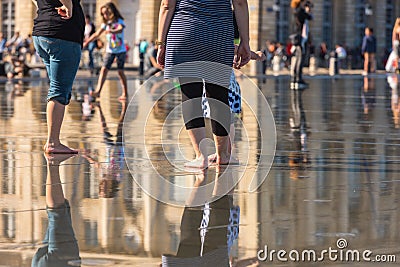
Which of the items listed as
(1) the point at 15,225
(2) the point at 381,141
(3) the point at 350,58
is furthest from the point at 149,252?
(3) the point at 350,58

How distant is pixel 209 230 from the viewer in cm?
630

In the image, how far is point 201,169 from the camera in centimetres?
909

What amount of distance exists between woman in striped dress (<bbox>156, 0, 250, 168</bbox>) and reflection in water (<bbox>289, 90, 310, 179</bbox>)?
2.01 feet

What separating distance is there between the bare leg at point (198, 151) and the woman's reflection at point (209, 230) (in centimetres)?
90

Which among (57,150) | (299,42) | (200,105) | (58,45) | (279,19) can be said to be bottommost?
(279,19)

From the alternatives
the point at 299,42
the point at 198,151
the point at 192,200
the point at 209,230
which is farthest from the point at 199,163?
the point at 299,42

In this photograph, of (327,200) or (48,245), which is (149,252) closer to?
(48,245)

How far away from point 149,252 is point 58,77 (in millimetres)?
4961

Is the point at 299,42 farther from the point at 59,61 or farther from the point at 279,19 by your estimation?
the point at 279,19

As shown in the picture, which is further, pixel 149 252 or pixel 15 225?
pixel 15 225

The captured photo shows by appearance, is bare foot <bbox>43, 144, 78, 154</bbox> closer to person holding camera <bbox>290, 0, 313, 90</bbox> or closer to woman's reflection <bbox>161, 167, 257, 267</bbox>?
woman's reflection <bbox>161, 167, 257, 267</bbox>

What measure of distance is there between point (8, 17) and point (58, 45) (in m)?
50.3

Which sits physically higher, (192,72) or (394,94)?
(192,72)

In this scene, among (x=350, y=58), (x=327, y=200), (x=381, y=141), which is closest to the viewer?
(x=327, y=200)
